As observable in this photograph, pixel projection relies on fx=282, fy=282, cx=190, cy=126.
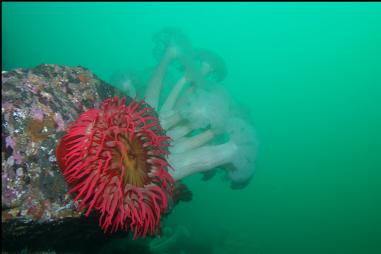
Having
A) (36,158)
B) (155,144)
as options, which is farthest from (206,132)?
(36,158)

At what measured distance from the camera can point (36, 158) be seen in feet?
8.21

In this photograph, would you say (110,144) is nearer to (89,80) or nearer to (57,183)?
(57,183)

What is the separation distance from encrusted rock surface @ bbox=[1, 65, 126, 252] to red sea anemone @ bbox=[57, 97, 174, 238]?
0.48 feet

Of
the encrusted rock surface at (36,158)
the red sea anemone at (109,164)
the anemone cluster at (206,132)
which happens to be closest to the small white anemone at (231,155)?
the anemone cluster at (206,132)

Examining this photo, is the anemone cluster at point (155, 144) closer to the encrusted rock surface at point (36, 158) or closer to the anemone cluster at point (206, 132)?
the anemone cluster at point (206, 132)

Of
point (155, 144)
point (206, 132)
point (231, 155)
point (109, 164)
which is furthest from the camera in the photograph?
point (206, 132)

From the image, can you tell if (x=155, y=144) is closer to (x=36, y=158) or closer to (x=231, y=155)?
(x=36, y=158)

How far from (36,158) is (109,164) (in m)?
0.65

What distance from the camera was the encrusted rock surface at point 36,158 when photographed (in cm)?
234

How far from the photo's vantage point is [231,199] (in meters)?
24.5

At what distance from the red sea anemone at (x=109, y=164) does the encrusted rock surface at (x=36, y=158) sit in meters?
0.15

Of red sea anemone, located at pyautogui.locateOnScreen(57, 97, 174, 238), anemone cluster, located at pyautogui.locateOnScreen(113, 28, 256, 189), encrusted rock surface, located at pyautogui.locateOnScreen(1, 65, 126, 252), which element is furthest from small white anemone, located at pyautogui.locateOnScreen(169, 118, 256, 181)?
encrusted rock surface, located at pyautogui.locateOnScreen(1, 65, 126, 252)

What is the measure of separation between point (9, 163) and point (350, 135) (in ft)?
124

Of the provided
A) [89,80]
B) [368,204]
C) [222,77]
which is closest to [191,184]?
[368,204]
